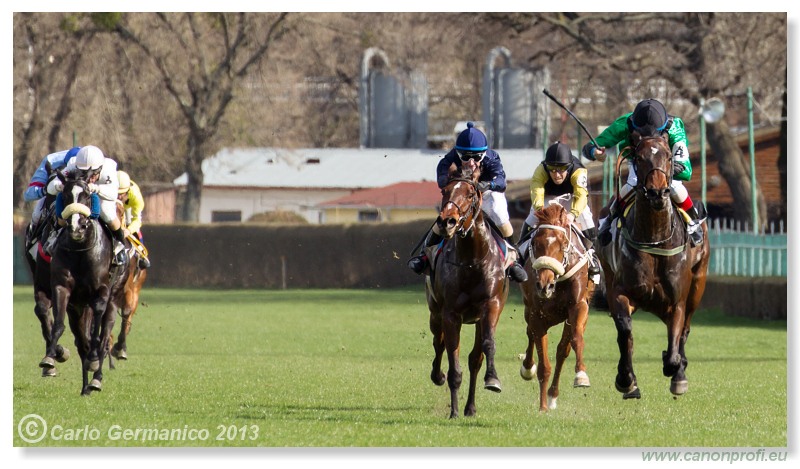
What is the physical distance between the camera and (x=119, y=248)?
1405cm

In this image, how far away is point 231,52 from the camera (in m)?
45.7

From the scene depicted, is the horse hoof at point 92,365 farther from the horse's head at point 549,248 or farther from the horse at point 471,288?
the horse's head at point 549,248

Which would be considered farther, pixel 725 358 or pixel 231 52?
pixel 231 52

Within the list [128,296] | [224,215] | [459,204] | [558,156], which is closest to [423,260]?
[459,204]

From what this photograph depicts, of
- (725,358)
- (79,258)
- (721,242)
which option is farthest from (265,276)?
(79,258)

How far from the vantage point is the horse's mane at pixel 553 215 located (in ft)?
39.0

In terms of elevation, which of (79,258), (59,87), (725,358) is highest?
(59,87)

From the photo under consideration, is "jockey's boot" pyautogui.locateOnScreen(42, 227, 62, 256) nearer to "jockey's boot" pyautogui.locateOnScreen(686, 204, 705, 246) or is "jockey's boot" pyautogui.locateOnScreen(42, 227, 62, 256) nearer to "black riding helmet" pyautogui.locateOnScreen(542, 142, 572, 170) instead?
"black riding helmet" pyautogui.locateOnScreen(542, 142, 572, 170)

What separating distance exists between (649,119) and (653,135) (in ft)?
0.51

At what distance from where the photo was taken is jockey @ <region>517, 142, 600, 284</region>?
12.5 meters

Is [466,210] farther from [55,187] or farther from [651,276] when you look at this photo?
[55,187]

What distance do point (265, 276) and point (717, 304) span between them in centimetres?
1722

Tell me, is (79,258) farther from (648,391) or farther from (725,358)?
(725,358)

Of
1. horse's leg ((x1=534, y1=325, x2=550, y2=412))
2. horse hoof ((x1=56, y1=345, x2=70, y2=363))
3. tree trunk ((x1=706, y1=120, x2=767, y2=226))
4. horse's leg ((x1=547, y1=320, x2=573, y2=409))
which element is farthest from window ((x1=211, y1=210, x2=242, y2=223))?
horse's leg ((x1=534, y1=325, x2=550, y2=412))
